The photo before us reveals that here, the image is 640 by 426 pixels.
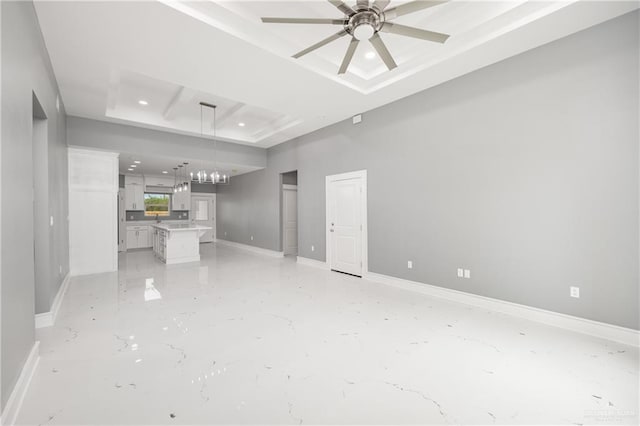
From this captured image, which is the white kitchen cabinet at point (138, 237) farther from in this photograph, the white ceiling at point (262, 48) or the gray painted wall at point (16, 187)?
the gray painted wall at point (16, 187)

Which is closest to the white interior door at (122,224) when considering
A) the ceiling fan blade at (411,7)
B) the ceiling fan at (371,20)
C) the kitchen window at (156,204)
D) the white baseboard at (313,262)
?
the kitchen window at (156,204)

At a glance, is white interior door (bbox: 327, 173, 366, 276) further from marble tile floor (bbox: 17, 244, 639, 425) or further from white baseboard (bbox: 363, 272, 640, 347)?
marble tile floor (bbox: 17, 244, 639, 425)

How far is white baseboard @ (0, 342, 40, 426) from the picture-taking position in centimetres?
155

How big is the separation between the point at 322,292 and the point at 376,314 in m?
1.12

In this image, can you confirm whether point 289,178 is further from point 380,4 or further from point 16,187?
point 16,187

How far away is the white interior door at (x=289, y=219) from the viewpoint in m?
7.59

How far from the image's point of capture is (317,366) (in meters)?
2.18

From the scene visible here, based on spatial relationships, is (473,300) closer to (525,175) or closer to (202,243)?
(525,175)

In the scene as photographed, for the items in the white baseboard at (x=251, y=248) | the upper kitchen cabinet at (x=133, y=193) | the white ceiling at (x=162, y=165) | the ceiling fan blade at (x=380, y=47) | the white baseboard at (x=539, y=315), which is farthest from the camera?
the upper kitchen cabinet at (x=133, y=193)

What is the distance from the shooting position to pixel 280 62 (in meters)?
3.35

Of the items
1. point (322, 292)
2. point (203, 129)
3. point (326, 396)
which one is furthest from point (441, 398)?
point (203, 129)

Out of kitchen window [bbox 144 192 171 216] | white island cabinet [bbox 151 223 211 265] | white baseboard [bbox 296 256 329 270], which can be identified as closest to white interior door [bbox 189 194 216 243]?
kitchen window [bbox 144 192 171 216]

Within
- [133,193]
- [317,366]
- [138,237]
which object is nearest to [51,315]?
[317,366]

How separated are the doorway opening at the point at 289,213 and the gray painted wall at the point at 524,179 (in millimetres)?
3075
